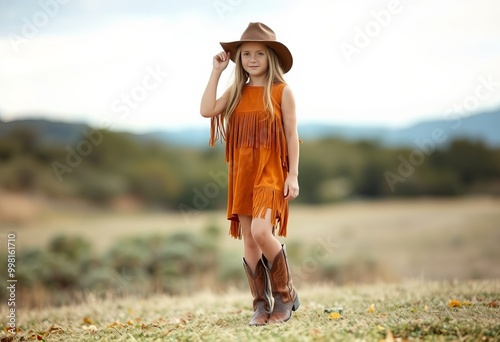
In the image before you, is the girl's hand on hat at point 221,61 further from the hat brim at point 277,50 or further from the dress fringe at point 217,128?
the dress fringe at point 217,128

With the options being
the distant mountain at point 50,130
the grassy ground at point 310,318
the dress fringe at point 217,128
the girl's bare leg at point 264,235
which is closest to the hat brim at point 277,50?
the dress fringe at point 217,128

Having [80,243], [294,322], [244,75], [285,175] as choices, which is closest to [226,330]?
[294,322]

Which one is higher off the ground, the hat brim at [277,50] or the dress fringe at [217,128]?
the hat brim at [277,50]

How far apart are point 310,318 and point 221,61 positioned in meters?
1.96

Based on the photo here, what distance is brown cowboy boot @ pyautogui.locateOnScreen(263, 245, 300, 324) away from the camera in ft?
14.7

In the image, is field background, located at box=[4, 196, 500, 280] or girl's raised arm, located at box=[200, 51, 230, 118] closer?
girl's raised arm, located at box=[200, 51, 230, 118]

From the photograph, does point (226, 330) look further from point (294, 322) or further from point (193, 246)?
point (193, 246)

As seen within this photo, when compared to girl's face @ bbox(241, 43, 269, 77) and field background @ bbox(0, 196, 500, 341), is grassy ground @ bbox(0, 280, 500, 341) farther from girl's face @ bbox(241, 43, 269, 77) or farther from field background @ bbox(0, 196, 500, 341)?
girl's face @ bbox(241, 43, 269, 77)

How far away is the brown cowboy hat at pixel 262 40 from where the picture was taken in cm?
443

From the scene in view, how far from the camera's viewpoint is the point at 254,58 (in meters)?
4.51

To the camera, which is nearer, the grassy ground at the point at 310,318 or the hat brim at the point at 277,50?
the grassy ground at the point at 310,318

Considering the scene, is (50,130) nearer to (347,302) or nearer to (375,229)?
(375,229)

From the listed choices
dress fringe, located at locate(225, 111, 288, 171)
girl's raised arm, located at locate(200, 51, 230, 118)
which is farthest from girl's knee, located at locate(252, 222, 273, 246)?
girl's raised arm, located at locate(200, 51, 230, 118)

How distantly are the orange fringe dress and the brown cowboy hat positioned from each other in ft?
0.74
